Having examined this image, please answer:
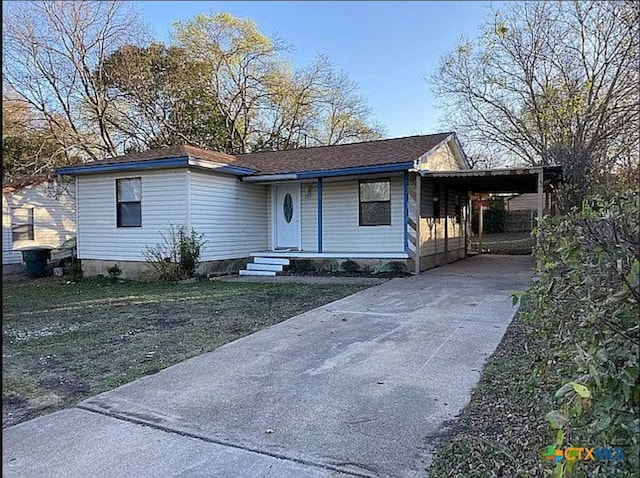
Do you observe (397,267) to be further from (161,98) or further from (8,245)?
(161,98)

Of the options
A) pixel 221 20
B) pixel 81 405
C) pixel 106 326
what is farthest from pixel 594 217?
pixel 221 20

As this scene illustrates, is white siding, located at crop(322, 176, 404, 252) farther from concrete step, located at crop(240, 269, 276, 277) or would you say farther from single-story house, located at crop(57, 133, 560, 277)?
concrete step, located at crop(240, 269, 276, 277)

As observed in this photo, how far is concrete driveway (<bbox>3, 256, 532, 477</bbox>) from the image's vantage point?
2.63m

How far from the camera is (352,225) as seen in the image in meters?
12.4

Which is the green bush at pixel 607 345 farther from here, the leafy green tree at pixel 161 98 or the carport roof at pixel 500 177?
the leafy green tree at pixel 161 98

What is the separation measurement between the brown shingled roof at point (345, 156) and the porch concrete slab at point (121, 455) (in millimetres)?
9214

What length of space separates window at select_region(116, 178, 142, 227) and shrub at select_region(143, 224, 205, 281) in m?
1.01

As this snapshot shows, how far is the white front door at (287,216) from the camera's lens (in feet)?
43.7

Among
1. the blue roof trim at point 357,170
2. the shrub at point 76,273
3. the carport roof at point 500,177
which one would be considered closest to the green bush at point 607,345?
the blue roof trim at point 357,170

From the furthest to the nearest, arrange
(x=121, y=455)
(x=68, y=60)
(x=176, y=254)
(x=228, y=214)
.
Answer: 1. (x=68, y=60)
2. (x=228, y=214)
3. (x=176, y=254)
4. (x=121, y=455)

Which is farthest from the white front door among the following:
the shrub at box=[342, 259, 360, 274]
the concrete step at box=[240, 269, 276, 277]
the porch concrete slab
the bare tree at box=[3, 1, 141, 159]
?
the bare tree at box=[3, 1, 141, 159]

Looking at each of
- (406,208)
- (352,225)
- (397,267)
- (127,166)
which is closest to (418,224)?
(406,208)

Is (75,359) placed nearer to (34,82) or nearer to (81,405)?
(81,405)

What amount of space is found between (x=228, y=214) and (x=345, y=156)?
3.72 m
